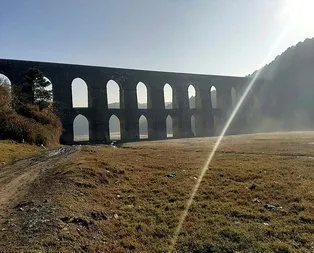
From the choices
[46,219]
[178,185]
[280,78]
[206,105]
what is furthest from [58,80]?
[280,78]

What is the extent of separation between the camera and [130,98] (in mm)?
65375

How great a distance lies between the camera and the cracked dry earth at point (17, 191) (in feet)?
27.7

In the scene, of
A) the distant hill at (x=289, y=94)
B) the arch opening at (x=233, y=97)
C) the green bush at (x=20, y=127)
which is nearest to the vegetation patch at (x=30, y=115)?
the green bush at (x=20, y=127)

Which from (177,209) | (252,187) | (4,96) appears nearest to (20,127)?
(4,96)

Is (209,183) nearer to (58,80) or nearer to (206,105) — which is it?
(58,80)

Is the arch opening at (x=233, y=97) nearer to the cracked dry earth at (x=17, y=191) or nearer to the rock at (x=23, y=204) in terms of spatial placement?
the cracked dry earth at (x=17, y=191)

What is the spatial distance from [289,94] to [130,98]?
60920 millimetres

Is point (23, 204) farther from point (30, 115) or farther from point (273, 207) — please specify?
point (30, 115)

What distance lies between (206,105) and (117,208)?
67.8 meters

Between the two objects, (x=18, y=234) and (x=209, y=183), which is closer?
(x=18, y=234)

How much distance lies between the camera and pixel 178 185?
14.1 metres

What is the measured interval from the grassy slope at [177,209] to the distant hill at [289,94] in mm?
80335

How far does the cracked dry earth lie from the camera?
8445 mm

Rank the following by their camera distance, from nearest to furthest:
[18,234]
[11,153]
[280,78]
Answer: [18,234] < [11,153] < [280,78]
